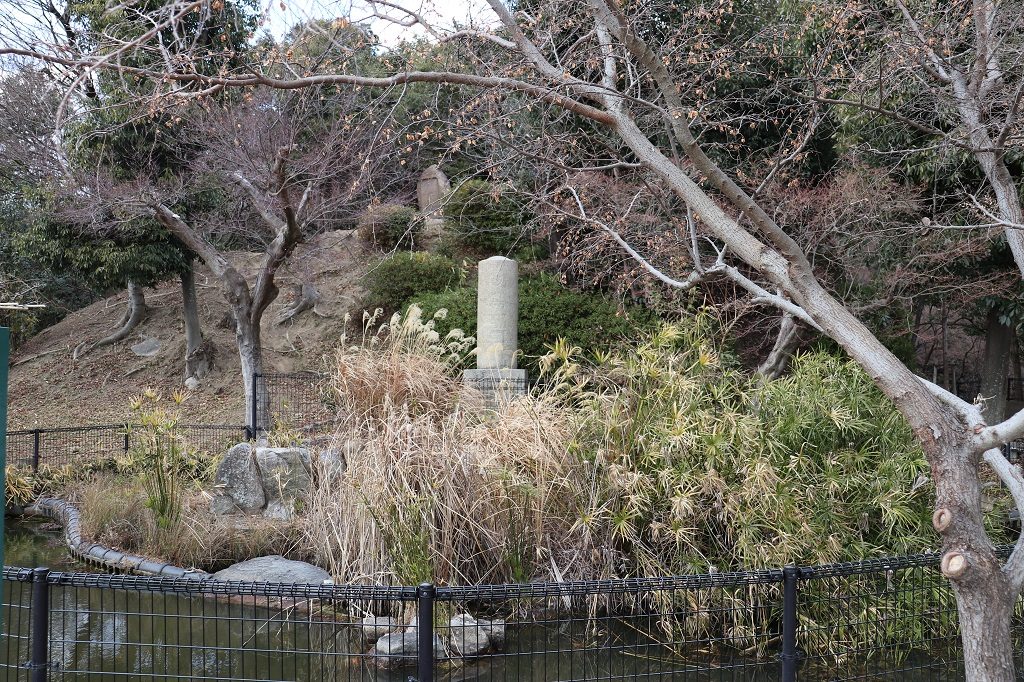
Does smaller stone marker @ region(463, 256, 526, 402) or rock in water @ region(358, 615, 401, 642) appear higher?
smaller stone marker @ region(463, 256, 526, 402)

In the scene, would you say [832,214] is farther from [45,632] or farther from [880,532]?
[45,632]

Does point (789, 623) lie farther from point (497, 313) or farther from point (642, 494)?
point (497, 313)

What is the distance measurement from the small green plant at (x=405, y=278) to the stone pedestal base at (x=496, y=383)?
6.69 m

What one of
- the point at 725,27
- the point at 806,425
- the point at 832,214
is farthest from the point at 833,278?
the point at 806,425

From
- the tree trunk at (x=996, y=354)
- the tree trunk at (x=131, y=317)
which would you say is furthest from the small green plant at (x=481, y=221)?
the tree trunk at (x=996, y=354)

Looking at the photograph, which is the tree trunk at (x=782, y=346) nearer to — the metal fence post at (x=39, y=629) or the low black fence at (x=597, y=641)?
the low black fence at (x=597, y=641)

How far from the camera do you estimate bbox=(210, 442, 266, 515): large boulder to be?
28.9 feet

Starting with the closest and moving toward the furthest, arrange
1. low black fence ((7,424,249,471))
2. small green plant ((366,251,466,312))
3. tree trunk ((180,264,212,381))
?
low black fence ((7,424,249,471)) → small green plant ((366,251,466,312)) → tree trunk ((180,264,212,381))

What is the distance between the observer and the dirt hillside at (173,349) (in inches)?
647

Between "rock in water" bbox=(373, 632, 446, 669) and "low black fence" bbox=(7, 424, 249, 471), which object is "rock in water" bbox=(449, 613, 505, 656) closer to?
"rock in water" bbox=(373, 632, 446, 669)

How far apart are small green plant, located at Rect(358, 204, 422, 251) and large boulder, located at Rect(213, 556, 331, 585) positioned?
9996mm

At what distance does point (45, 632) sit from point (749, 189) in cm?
→ 1008

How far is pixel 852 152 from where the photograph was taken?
1034 centimetres

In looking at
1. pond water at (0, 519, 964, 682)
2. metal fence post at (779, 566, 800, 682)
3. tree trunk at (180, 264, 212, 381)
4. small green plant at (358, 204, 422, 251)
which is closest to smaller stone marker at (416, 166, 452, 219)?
small green plant at (358, 204, 422, 251)
